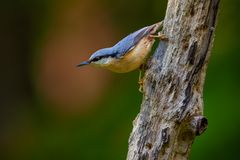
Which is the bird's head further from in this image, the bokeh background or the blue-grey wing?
the bokeh background

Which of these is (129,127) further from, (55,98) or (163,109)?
(163,109)

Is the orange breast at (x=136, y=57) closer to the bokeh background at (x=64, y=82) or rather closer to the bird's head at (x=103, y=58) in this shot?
the bird's head at (x=103, y=58)

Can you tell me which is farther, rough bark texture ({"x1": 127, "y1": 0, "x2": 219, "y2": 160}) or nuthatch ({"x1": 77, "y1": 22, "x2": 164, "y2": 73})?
nuthatch ({"x1": 77, "y1": 22, "x2": 164, "y2": 73})

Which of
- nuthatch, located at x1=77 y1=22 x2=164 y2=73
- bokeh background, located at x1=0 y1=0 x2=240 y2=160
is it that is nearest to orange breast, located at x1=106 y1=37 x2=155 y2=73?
nuthatch, located at x1=77 y1=22 x2=164 y2=73

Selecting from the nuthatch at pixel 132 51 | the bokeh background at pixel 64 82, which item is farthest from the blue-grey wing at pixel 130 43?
the bokeh background at pixel 64 82

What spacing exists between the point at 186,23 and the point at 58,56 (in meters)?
3.85

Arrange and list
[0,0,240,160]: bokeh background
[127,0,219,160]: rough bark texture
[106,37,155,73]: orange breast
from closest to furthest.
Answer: [127,0,219,160]: rough bark texture → [106,37,155,73]: orange breast → [0,0,240,160]: bokeh background

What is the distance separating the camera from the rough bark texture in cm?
326

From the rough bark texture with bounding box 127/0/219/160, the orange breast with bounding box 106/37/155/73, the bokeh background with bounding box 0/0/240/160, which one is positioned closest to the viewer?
the rough bark texture with bounding box 127/0/219/160

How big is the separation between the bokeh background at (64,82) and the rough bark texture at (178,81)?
8.76 ft

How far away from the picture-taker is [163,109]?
3344 mm

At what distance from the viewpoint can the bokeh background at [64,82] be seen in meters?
6.34

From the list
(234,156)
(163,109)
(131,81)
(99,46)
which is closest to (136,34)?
(163,109)

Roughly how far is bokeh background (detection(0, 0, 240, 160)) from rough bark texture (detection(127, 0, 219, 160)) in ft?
8.76
